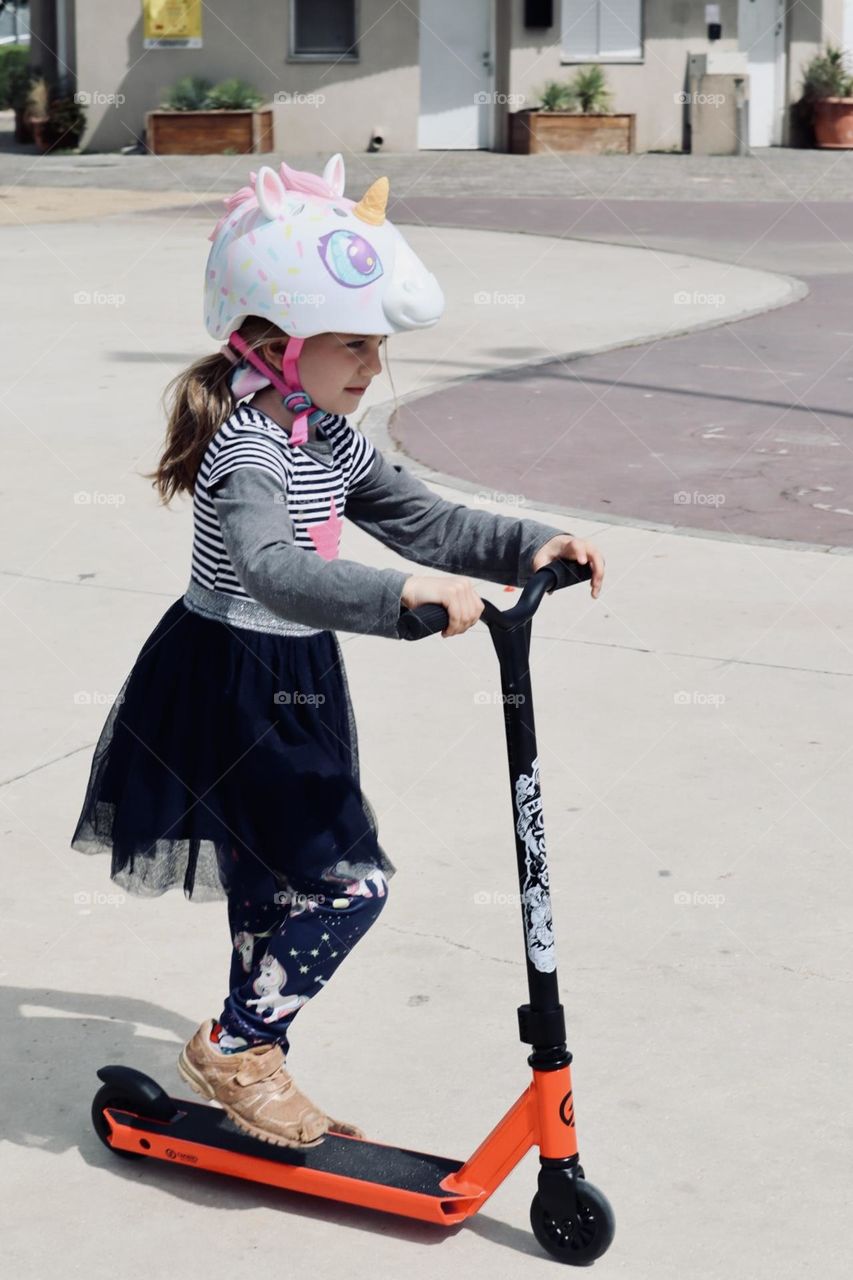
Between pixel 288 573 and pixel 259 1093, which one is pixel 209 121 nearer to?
pixel 259 1093

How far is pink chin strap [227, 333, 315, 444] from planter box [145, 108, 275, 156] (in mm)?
23778

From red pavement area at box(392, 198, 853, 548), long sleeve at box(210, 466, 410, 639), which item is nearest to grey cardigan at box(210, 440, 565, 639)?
long sleeve at box(210, 466, 410, 639)

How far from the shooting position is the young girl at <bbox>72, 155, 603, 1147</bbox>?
2805mm

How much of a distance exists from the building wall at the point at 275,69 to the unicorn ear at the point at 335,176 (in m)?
24.5

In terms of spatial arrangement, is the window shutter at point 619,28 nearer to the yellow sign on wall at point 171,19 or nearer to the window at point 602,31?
the window at point 602,31

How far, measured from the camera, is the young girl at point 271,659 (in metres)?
2.80

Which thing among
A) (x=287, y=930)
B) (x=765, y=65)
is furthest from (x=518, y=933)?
(x=765, y=65)

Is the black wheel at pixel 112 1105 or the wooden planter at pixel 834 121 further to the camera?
the wooden planter at pixel 834 121

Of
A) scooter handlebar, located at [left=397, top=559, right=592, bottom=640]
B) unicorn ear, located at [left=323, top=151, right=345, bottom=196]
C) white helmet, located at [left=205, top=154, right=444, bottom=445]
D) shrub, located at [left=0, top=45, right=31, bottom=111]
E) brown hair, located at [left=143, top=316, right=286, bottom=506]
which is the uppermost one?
shrub, located at [left=0, top=45, right=31, bottom=111]

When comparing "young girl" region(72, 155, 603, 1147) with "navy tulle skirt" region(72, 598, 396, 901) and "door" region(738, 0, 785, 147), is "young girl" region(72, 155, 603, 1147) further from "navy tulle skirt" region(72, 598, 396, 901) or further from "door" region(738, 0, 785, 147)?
"door" region(738, 0, 785, 147)

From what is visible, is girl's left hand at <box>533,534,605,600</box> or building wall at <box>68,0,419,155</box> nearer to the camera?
girl's left hand at <box>533,534,605,600</box>

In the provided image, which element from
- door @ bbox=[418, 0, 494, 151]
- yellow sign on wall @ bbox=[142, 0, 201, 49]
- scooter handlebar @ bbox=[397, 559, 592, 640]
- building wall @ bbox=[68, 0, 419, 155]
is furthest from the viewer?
door @ bbox=[418, 0, 494, 151]

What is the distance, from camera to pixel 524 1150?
111 inches

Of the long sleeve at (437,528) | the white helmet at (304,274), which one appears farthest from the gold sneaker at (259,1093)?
the white helmet at (304,274)
